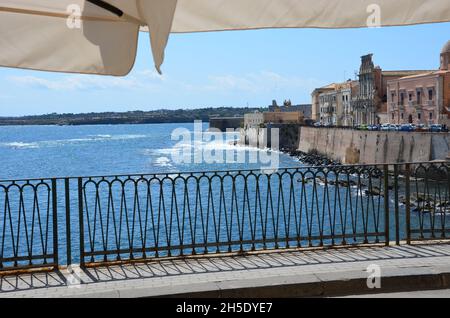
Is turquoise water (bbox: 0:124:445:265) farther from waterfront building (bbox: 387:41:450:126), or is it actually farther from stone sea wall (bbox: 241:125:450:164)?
waterfront building (bbox: 387:41:450:126)

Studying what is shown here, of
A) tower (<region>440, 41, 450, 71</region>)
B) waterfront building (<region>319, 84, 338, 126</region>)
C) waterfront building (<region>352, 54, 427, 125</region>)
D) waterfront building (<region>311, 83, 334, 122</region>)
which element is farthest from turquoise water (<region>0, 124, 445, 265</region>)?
waterfront building (<region>311, 83, 334, 122</region>)

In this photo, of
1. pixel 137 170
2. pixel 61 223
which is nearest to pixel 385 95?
pixel 137 170

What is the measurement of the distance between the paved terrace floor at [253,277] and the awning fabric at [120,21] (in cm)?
272

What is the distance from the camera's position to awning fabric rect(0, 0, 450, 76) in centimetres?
312

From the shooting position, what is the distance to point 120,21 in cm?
314

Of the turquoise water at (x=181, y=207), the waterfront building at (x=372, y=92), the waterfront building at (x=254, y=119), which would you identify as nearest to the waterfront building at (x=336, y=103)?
the waterfront building at (x=372, y=92)

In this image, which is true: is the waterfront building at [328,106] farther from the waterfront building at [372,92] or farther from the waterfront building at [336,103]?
the waterfront building at [372,92]

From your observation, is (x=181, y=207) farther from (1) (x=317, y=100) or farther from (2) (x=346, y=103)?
(1) (x=317, y=100)

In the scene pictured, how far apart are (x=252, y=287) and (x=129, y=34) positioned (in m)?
3.08

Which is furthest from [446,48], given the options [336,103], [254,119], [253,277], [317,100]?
[253,277]

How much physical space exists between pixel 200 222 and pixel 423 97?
41973mm

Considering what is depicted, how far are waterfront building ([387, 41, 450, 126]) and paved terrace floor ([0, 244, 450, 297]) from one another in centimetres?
5078
